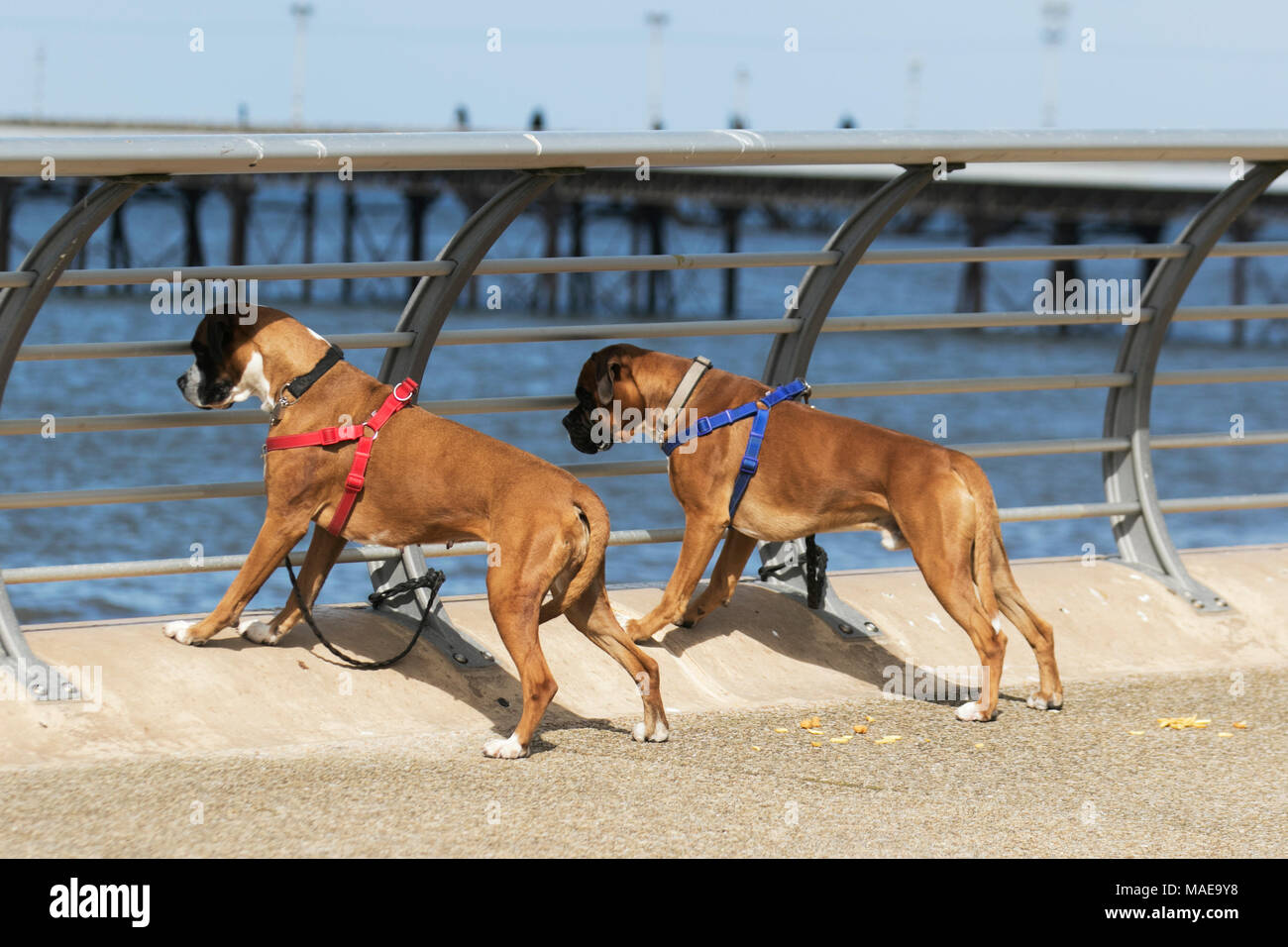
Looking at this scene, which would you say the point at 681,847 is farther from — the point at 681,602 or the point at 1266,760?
the point at 1266,760

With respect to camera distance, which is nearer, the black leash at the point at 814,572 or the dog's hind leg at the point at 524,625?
the dog's hind leg at the point at 524,625

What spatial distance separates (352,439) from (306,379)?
0.26 meters

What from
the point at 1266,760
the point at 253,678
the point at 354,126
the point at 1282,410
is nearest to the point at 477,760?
the point at 253,678

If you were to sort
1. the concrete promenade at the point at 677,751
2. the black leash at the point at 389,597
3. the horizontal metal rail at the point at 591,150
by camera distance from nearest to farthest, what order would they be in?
1. the concrete promenade at the point at 677,751
2. the horizontal metal rail at the point at 591,150
3. the black leash at the point at 389,597

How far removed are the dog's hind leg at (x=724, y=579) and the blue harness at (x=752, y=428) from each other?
0.29m

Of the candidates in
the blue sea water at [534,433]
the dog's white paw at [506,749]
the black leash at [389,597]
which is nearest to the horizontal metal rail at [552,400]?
the black leash at [389,597]

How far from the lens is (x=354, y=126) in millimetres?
81062

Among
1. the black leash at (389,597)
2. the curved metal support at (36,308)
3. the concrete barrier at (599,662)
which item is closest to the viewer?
the curved metal support at (36,308)

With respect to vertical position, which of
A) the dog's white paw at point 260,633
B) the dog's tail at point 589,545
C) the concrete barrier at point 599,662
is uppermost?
the dog's tail at point 589,545

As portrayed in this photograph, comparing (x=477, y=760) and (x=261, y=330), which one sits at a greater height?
(x=261, y=330)

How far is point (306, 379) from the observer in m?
5.71

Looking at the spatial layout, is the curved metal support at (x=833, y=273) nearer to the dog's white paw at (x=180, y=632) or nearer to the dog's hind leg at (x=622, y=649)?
the dog's hind leg at (x=622, y=649)

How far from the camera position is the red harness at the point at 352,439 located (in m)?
5.62

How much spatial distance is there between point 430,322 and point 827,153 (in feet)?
4.93
